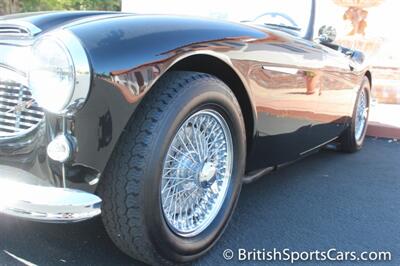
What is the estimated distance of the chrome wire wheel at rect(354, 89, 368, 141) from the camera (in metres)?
4.70

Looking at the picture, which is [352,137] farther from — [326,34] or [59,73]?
[59,73]

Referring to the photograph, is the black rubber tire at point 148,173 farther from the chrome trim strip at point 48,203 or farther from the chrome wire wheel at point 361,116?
the chrome wire wheel at point 361,116

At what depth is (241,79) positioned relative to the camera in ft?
7.86

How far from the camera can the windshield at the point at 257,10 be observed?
11.1ft

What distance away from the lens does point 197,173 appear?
2.30m

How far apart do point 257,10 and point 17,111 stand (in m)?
2.01

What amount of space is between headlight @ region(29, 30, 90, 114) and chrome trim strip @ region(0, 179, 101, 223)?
305 mm

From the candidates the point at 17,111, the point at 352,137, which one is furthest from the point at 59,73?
the point at 352,137

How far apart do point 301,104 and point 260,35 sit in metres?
0.58

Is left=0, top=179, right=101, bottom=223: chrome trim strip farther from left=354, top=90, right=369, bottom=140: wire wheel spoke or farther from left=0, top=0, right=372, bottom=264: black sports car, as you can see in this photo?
left=354, top=90, right=369, bottom=140: wire wheel spoke

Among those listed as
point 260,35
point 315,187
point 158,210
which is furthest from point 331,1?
point 158,210

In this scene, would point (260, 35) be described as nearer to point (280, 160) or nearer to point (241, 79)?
point (241, 79)

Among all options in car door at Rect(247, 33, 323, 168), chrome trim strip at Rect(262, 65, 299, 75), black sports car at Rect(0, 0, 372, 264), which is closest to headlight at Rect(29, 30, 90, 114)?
black sports car at Rect(0, 0, 372, 264)

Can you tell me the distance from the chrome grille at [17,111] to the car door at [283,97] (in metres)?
1.08
